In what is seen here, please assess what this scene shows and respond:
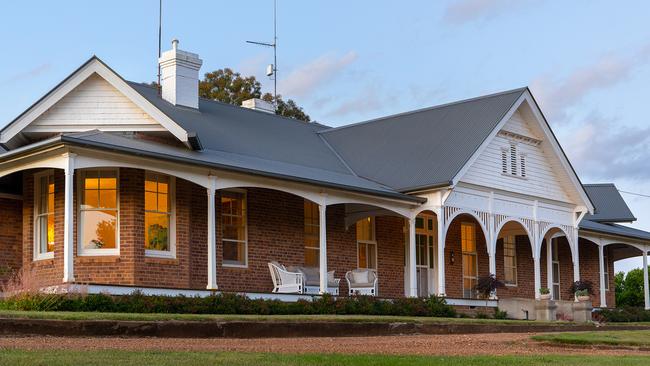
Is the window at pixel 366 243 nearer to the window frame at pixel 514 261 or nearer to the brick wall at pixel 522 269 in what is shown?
the brick wall at pixel 522 269

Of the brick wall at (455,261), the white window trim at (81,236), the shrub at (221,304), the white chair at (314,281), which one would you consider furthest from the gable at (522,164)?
the white window trim at (81,236)

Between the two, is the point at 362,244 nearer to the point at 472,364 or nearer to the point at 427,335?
the point at 427,335

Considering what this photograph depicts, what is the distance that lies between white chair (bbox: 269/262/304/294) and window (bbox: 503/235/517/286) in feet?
33.3

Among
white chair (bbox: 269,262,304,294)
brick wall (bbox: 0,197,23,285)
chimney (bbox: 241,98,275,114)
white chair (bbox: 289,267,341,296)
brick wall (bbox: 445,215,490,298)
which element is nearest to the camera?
brick wall (bbox: 0,197,23,285)

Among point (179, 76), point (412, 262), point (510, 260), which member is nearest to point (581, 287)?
point (510, 260)

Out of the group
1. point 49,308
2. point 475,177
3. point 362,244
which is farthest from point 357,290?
point 49,308

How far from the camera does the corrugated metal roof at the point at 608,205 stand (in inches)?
1455

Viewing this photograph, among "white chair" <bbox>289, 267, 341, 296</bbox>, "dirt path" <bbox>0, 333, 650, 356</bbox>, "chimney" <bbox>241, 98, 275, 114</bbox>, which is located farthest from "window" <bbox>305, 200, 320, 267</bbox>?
"dirt path" <bbox>0, 333, 650, 356</bbox>

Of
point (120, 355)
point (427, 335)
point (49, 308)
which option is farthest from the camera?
point (427, 335)

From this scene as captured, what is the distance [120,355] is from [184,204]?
1054 cm

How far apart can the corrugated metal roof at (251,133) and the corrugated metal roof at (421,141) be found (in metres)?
0.79

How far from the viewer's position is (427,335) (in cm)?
1844

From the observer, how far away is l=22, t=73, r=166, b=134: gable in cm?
2127

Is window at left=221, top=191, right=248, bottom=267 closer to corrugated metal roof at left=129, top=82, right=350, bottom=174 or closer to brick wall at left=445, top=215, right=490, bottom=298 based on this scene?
corrugated metal roof at left=129, top=82, right=350, bottom=174
